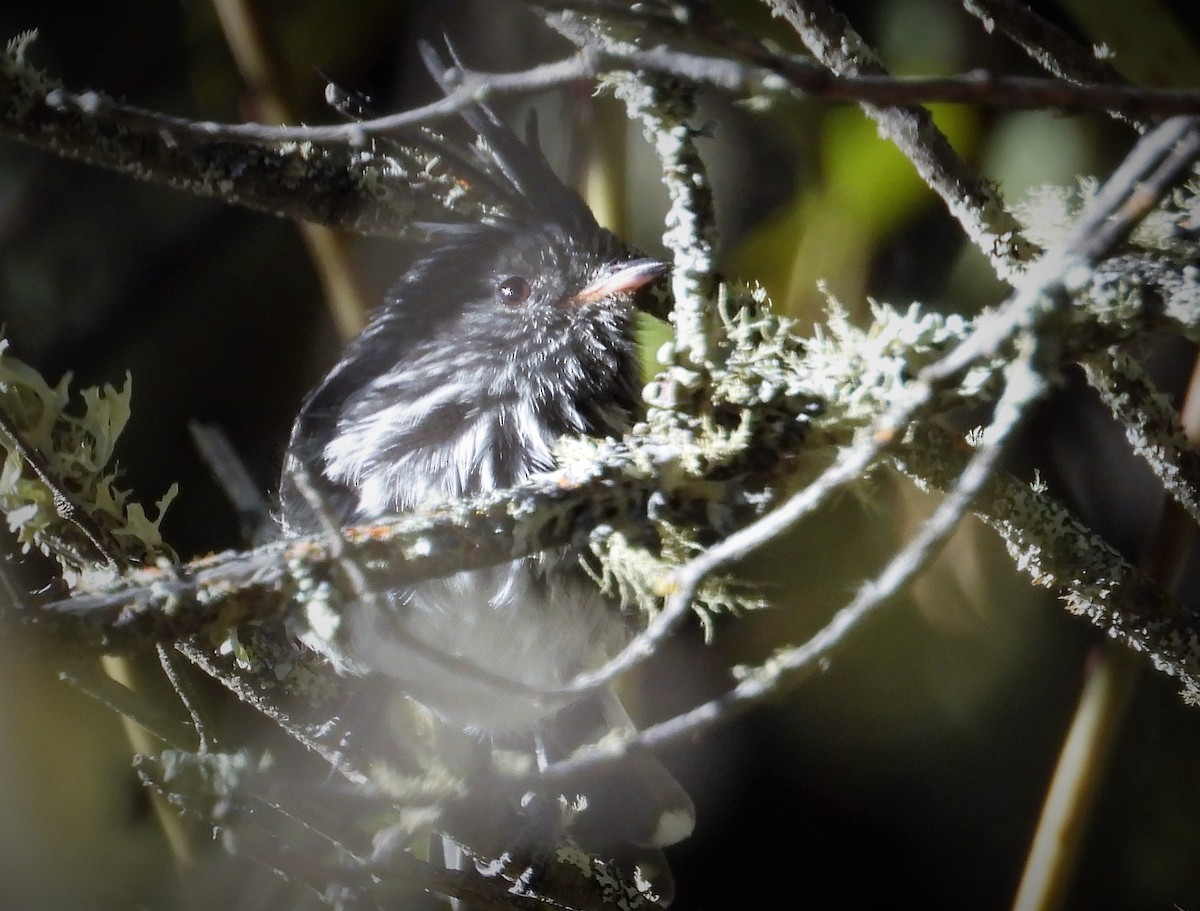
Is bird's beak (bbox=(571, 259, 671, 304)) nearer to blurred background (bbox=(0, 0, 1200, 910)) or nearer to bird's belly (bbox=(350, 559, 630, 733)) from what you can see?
blurred background (bbox=(0, 0, 1200, 910))

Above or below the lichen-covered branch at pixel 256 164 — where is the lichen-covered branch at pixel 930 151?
above

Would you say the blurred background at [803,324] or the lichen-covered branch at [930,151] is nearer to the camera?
the lichen-covered branch at [930,151]

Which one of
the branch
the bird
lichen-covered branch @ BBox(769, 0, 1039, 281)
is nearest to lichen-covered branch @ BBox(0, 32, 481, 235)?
the bird

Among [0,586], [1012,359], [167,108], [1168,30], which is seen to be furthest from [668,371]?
[167,108]

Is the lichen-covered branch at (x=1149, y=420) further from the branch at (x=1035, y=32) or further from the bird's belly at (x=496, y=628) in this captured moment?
the bird's belly at (x=496, y=628)

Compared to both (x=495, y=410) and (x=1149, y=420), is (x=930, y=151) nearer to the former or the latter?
(x=1149, y=420)

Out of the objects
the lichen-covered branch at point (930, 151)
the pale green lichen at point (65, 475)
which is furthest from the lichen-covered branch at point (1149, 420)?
the pale green lichen at point (65, 475)

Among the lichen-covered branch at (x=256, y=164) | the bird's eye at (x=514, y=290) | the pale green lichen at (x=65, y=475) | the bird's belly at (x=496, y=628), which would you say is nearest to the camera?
the pale green lichen at (x=65, y=475)

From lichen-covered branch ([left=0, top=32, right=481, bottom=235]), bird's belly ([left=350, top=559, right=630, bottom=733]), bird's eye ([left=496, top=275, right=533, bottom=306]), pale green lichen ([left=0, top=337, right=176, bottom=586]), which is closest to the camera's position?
pale green lichen ([left=0, top=337, right=176, bottom=586])
